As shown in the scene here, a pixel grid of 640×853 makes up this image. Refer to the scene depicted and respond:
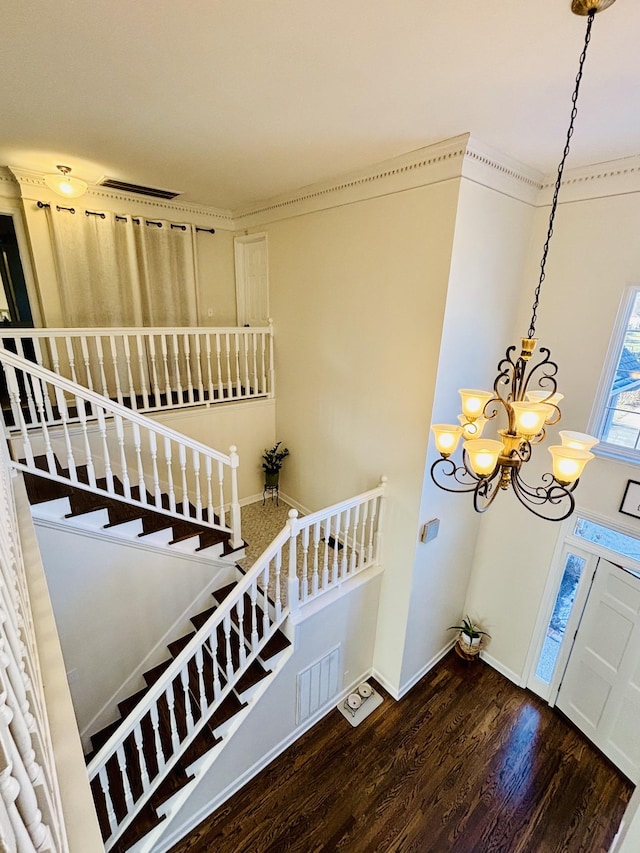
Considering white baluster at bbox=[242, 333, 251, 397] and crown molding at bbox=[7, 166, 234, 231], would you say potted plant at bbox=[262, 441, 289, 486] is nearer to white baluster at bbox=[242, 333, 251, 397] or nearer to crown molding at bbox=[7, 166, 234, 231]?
white baluster at bbox=[242, 333, 251, 397]

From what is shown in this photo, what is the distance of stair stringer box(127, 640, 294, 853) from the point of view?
260 cm

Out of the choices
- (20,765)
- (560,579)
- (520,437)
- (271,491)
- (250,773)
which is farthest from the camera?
(271,491)

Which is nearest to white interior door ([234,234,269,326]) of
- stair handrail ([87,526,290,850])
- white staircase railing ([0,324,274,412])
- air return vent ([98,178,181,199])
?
white staircase railing ([0,324,274,412])

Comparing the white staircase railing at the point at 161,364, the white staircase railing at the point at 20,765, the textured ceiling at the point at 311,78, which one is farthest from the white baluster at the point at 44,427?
the white staircase railing at the point at 20,765

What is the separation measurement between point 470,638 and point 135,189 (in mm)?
5872

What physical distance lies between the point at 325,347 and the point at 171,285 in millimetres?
2194

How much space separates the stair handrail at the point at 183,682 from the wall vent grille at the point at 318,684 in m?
0.60

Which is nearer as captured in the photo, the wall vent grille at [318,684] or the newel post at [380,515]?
the wall vent grille at [318,684]

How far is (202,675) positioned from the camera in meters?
2.78

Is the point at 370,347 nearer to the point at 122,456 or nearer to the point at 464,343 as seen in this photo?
the point at 464,343

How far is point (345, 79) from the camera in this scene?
1.90 meters

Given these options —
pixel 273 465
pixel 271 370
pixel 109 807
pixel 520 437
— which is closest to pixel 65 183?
pixel 271 370

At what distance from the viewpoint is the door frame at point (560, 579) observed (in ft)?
10.4

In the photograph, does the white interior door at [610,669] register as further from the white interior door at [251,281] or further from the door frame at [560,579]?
the white interior door at [251,281]
